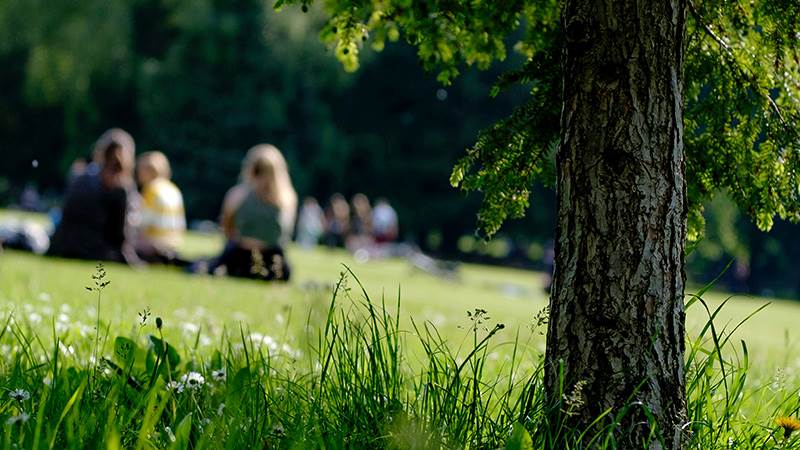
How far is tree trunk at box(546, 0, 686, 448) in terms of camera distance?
115 inches

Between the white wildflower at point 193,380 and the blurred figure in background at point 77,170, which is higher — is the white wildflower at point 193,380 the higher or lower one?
the lower one

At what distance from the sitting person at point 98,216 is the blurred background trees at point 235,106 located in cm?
3072

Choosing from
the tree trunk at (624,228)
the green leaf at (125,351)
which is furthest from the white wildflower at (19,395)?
the tree trunk at (624,228)

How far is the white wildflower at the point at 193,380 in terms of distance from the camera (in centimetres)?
304

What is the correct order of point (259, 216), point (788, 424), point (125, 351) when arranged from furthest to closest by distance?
point (259, 216), point (125, 351), point (788, 424)

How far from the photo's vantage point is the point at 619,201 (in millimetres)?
2953

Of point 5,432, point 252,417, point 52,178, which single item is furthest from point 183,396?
point 52,178

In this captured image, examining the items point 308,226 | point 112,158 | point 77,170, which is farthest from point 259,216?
point 308,226

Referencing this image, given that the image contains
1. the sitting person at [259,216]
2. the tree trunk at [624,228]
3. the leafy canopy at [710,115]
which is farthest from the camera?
the sitting person at [259,216]

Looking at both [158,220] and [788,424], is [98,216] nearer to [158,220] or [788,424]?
[158,220]

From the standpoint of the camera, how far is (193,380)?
305 cm

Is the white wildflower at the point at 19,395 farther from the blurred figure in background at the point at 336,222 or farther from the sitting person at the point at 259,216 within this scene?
the blurred figure in background at the point at 336,222

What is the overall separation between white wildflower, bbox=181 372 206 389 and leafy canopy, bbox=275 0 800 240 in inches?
41.5

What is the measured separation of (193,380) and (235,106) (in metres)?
46.6
